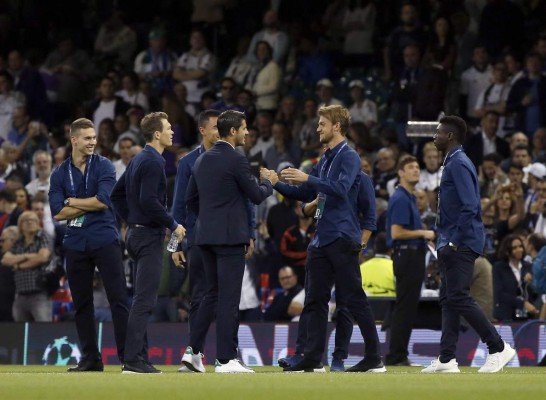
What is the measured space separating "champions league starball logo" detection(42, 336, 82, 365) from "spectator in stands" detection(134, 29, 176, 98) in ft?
29.4

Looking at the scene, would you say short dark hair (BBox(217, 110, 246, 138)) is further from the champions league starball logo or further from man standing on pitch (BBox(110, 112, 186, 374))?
the champions league starball logo

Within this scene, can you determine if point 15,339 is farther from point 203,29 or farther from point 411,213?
point 203,29

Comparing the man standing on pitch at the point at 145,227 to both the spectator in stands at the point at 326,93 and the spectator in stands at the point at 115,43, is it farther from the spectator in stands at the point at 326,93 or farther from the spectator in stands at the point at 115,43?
the spectator in stands at the point at 115,43

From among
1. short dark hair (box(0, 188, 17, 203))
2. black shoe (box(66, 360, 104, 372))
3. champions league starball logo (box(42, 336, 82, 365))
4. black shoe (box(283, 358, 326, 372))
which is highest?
short dark hair (box(0, 188, 17, 203))

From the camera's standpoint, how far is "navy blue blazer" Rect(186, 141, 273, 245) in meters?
13.5

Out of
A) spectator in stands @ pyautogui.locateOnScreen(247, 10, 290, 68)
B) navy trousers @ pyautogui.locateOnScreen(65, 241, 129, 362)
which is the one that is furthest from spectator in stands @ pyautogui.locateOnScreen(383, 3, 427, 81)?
navy trousers @ pyautogui.locateOnScreen(65, 241, 129, 362)

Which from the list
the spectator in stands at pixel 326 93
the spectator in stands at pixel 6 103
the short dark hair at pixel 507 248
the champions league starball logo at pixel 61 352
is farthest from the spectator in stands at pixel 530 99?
the spectator in stands at pixel 6 103

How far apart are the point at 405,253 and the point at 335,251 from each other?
2700 mm

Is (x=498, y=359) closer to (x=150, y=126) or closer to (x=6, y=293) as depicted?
(x=150, y=126)

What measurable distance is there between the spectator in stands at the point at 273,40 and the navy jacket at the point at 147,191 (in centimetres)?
1203

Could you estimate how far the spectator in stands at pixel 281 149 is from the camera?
2348 cm

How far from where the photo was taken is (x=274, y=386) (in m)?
11.7

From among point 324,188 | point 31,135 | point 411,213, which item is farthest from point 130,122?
point 324,188

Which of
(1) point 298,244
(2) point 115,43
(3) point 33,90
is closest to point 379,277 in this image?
(1) point 298,244
